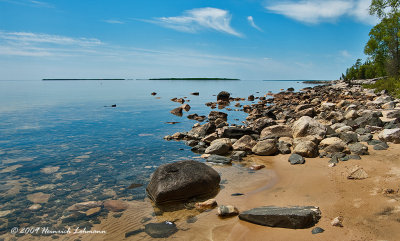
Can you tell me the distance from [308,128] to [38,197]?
12327mm

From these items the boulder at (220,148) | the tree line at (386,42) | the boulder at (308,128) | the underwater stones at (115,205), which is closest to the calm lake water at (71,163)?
the underwater stones at (115,205)

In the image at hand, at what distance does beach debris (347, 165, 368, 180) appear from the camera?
26.3 feet

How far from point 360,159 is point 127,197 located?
334 inches

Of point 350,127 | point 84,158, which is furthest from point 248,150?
point 84,158

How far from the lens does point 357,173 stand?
8164 millimetres

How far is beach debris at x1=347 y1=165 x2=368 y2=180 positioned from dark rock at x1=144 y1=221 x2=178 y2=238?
18.9ft

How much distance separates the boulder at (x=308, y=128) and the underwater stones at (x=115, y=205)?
978 centimetres

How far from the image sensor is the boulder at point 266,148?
12.2 meters

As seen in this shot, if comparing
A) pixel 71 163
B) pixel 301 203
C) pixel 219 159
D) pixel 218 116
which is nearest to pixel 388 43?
pixel 218 116

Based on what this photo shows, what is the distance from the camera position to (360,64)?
10769 cm

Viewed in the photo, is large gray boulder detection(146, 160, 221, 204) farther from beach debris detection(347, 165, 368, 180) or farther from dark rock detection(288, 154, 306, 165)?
beach debris detection(347, 165, 368, 180)

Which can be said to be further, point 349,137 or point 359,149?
point 349,137

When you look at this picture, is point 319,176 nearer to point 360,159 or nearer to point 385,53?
point 360,159

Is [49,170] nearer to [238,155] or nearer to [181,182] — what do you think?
[181,182]
